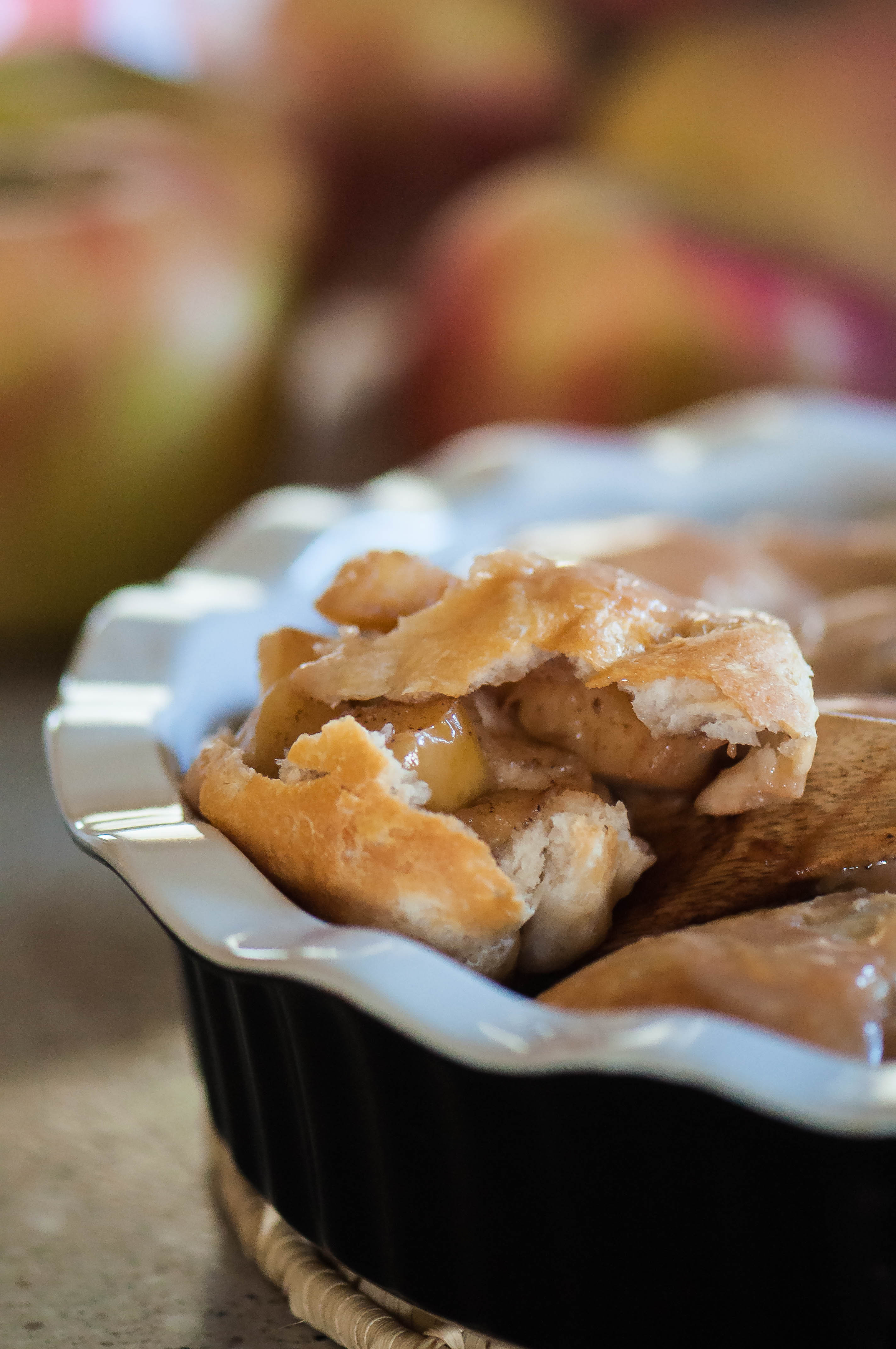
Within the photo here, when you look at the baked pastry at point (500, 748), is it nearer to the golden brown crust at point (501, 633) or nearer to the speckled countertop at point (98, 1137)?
the golden brown crust at point (501, 633)

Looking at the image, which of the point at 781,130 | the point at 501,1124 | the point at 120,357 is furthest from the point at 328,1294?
the point at 781,130

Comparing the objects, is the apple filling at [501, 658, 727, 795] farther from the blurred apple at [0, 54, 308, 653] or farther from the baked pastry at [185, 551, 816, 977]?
the blurred apple at [0, 54, 308, 653]

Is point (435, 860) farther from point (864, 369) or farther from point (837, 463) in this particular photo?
point (864, 369)

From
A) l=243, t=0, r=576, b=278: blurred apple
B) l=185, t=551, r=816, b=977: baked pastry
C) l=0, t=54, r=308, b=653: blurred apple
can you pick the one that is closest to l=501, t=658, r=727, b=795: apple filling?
l=185, t=551, r=816, b=977: baked pastry

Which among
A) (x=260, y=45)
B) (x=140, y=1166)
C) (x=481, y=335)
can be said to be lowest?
(x=140, y=1166)

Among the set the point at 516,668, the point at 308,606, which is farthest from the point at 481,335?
the point at 516,668

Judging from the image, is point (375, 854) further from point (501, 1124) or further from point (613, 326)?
point (613, 326)
